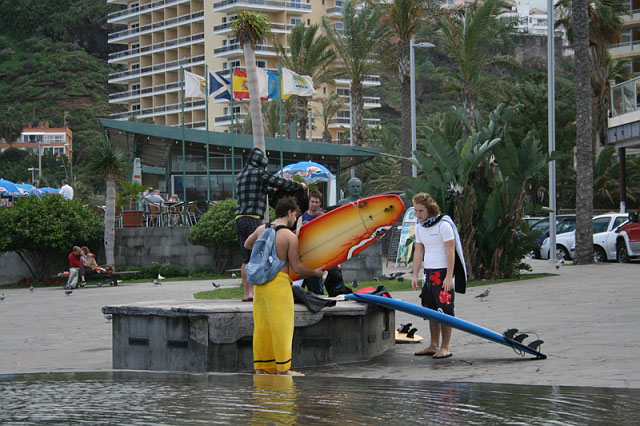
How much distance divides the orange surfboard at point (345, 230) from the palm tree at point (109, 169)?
67.7ft

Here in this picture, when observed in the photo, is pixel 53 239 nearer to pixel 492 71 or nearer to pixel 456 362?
pixel 456 362

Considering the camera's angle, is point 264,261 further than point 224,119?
No

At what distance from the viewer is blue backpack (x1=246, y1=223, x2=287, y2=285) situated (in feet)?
25.6

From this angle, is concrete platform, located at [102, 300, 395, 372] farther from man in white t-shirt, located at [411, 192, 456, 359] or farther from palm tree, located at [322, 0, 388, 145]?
palm tree, located at [322, 0, 388, 145]

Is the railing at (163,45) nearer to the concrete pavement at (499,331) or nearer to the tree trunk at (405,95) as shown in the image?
the tree trunk at (405,95)

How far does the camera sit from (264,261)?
25.7ft

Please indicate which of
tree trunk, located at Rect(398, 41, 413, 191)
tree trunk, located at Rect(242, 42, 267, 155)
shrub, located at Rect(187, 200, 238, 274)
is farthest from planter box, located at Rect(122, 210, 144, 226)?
tree trunk, located at Rect(398, 41, 413, 191)

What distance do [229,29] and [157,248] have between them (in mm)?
69673

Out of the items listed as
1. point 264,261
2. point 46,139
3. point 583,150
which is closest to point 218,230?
point 583,150

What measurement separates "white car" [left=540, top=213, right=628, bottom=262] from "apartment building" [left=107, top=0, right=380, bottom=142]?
64388mm

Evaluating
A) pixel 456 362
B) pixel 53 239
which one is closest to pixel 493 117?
pixel 456 362

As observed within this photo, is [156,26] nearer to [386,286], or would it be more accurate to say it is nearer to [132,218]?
[132,218]

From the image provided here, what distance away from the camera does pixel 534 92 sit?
190 ft

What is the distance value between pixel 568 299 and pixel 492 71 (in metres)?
130
